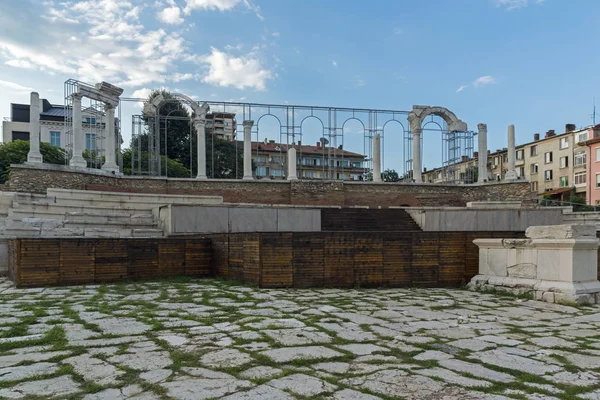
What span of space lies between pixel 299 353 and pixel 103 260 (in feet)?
21.5

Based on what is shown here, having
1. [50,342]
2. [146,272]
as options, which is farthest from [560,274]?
[146,272]

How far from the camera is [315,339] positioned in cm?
446

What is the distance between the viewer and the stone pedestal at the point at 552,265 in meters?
7.05

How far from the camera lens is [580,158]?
50.7m

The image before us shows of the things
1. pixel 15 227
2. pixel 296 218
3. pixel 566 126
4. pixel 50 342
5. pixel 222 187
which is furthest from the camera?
pixel 566 126

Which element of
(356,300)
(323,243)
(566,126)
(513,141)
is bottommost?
(356,300)

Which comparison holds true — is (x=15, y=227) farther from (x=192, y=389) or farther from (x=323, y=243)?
(x=192, y=389)

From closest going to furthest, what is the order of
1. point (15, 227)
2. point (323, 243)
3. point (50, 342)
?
point (50, 342)
point (323, 243)
point (15, 227)

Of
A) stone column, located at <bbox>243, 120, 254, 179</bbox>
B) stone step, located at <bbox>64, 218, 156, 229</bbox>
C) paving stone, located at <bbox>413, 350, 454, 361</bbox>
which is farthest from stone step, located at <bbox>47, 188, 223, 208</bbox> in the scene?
paving stone, located at <bbox>413, 350, 454, 361</bbox>

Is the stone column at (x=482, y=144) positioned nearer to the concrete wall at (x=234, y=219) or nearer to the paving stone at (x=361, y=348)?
the concrete wall at (x=234, y=219)

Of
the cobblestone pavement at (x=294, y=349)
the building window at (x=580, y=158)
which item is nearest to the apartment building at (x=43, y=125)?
the cobblestone pavement at (x=294, y=349)

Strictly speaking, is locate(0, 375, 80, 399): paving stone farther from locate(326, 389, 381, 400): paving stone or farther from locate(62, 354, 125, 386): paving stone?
locate(326, 389, 381, 400): paving stone

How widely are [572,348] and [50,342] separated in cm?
496

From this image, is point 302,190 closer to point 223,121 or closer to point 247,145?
point 247,145
